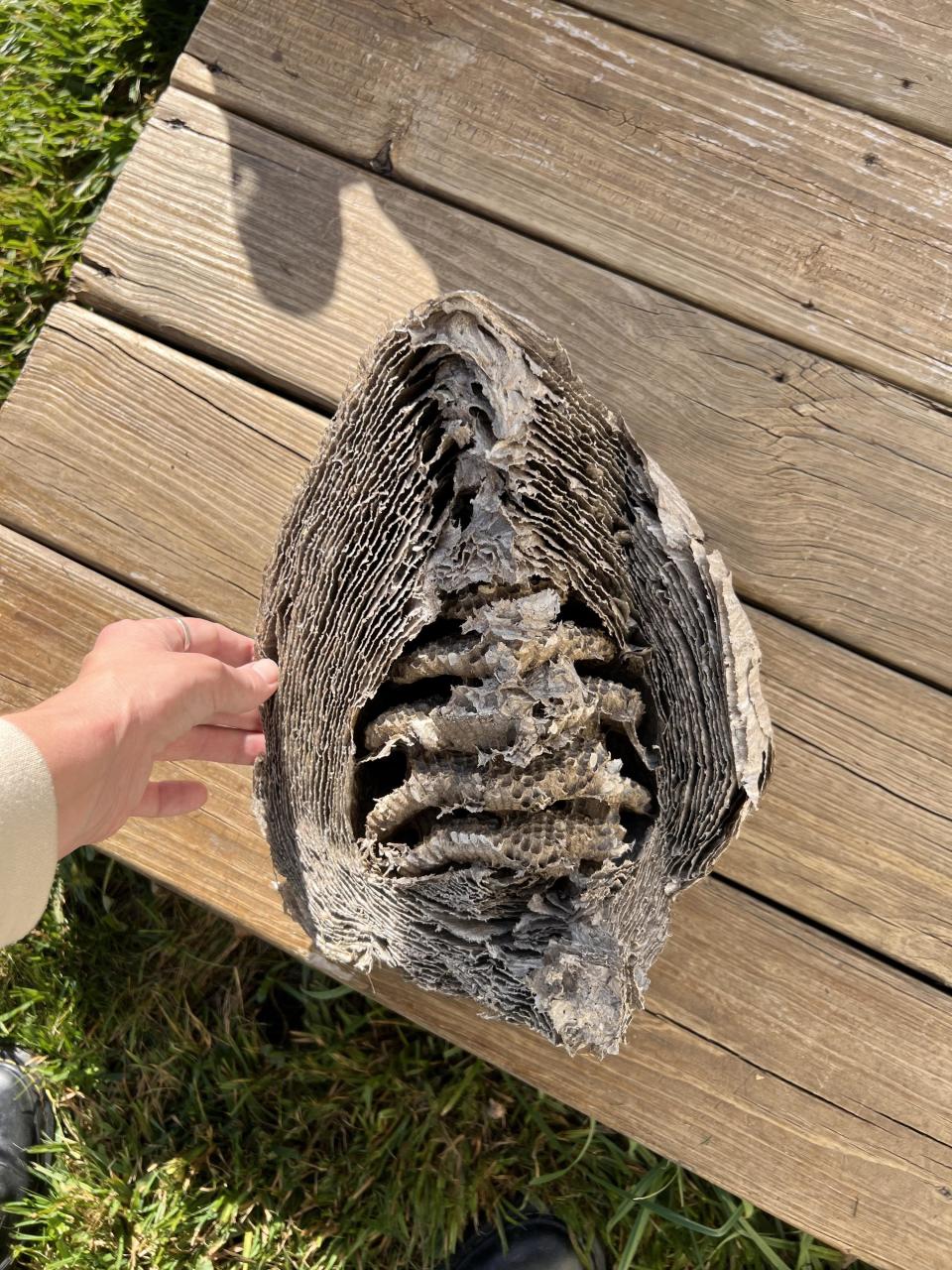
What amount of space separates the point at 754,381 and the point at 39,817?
1.28m

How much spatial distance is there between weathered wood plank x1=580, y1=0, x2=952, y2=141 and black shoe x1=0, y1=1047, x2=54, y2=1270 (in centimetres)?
239

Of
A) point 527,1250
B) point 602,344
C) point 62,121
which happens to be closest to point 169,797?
point 602,344

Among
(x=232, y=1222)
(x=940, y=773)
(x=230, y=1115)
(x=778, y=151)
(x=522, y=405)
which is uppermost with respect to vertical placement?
(x=778, y=151)

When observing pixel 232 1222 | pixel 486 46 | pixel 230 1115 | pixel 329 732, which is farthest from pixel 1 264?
pixel 232 1222

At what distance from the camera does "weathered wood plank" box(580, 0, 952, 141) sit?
168 centimetres

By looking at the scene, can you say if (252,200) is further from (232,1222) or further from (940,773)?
(232,1222)

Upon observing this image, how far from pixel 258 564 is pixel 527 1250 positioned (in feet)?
4.79

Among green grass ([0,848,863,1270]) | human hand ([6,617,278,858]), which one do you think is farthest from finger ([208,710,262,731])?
green grass ([0,848,863,1270])

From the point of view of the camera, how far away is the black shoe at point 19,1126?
213 centimetres

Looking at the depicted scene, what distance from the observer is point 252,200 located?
1.76 metres

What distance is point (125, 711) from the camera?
1.26 metres

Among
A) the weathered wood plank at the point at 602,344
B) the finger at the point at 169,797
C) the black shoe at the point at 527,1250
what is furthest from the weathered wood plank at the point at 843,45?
the black shoe at the point at 527,1250

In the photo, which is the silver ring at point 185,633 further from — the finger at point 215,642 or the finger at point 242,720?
the finger at point 242,720

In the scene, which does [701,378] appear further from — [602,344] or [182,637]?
[182,637]
